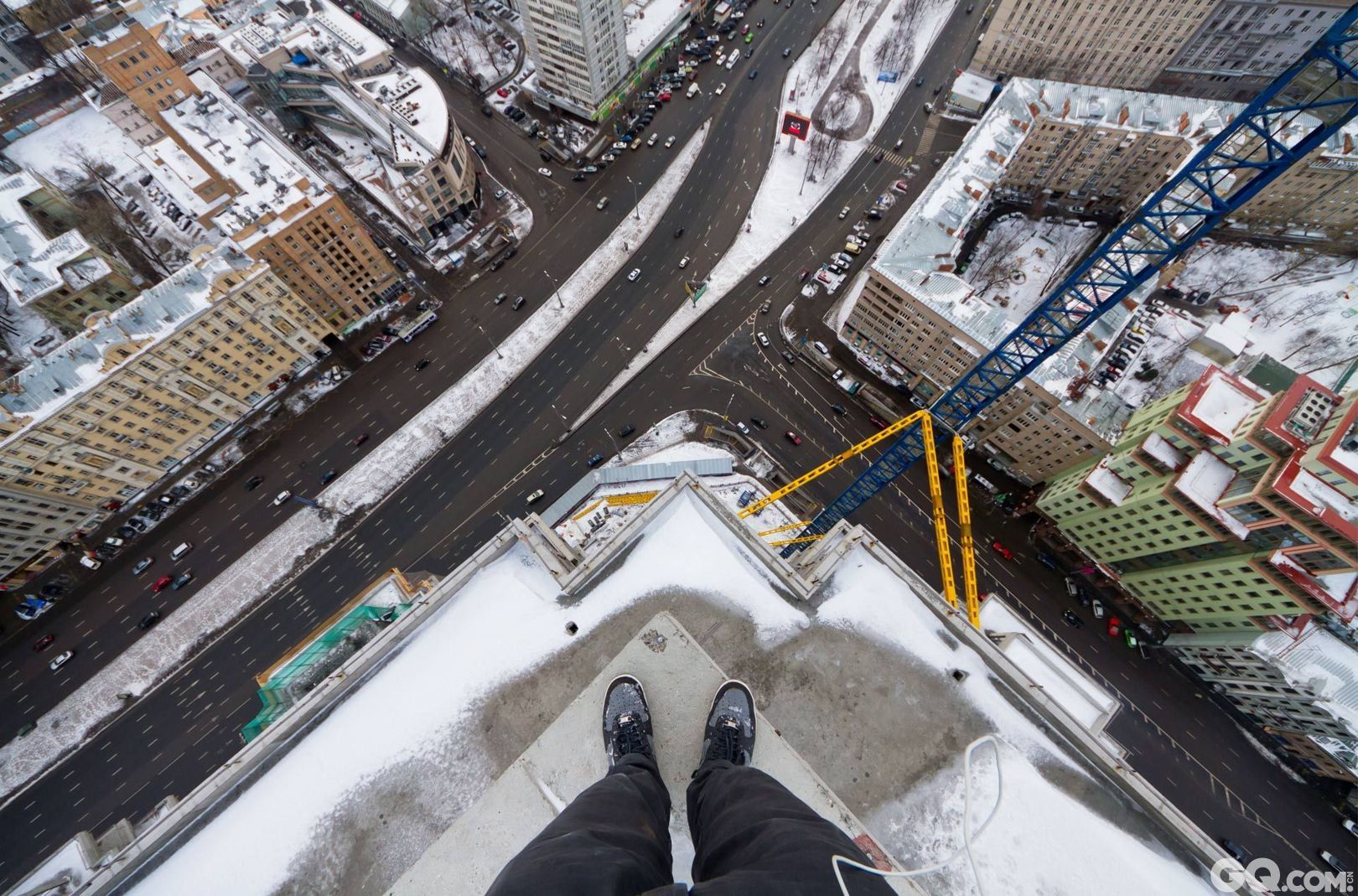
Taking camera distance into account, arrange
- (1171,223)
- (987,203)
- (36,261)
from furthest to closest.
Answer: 1. (987,203)
2. (36,261)
3. (1171,223)

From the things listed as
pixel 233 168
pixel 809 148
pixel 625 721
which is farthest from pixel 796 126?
pixel 625 721

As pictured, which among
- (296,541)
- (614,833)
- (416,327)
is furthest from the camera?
(416,327)

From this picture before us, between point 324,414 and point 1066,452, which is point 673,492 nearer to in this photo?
point 1066,452

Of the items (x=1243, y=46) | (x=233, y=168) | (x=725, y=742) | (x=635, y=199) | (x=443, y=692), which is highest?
(x=233, y=168)

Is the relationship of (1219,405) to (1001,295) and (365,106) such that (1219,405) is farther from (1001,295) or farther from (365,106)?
(365,106)

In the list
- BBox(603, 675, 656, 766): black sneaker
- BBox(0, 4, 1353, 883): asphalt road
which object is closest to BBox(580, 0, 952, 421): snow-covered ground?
BBox(0, 4, 1353, 883): asphalt road

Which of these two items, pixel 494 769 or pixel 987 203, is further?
pixel 987 203

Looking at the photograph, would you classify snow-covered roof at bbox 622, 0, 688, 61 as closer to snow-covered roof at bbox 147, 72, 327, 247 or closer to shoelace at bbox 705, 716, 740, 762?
snow-covered roof at bbox 147, 72, 327, 247

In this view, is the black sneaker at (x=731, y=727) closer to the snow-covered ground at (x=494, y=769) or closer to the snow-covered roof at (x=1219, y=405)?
the snow-covered ground at (x=494, y=769)
